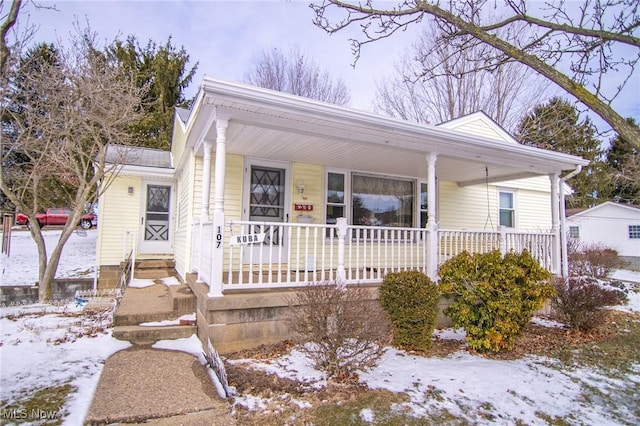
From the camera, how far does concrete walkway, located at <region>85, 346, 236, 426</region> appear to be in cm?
282

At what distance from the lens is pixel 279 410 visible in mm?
3014

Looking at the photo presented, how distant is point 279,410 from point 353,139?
12.6 ft

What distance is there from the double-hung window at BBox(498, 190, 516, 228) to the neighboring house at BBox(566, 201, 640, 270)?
33.1 ft

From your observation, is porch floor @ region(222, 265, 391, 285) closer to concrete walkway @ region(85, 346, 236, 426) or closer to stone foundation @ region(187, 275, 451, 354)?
stone foundation @ region(187, 275, 451, 354)

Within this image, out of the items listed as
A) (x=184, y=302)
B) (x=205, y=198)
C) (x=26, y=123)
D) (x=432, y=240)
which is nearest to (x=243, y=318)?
(x=184, y=302)

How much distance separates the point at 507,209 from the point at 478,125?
2661 mm

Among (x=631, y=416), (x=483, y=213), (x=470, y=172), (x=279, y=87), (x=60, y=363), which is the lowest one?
(x=631, y=416)

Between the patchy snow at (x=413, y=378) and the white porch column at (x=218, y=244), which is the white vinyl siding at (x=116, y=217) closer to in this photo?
the patchy snow at (x=413, y=378)

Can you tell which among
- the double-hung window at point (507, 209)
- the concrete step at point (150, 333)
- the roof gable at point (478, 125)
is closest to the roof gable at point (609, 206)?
the roof gable at point (478, 125)

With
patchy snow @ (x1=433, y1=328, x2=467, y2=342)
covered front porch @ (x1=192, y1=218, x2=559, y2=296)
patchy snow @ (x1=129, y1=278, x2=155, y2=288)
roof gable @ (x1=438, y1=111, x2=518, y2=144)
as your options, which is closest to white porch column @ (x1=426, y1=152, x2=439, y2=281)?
covered front porch @ (x1=192, y1=218, x2=559, y2=296)

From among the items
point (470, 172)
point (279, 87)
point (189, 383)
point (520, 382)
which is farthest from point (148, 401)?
point (279, 87)

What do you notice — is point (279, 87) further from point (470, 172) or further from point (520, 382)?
point (520, 382)

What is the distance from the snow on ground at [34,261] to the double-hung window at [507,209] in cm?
1190

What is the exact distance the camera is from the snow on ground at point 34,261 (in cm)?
1025
